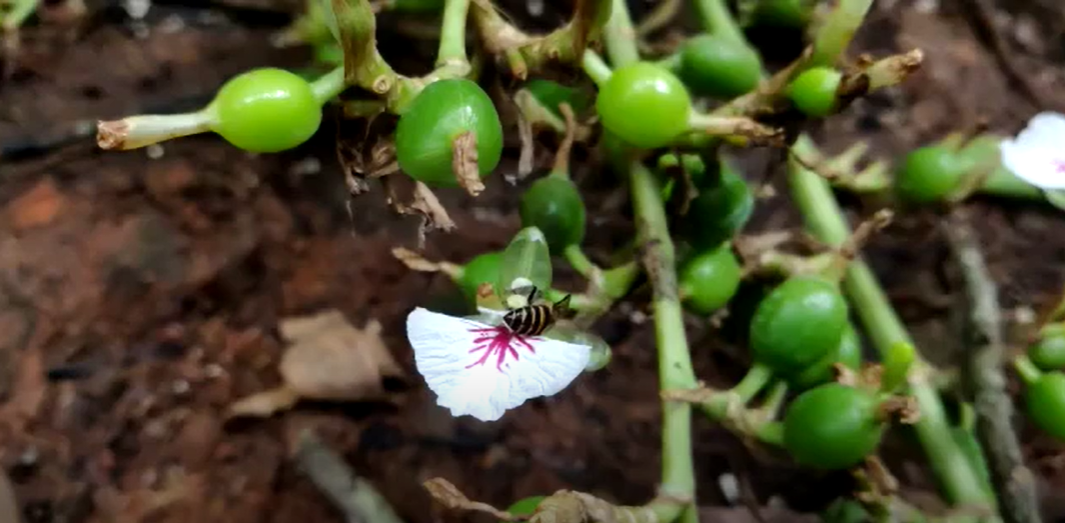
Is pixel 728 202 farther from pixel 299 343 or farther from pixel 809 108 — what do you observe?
pixel 299 343

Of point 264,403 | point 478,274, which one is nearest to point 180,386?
point 264,403

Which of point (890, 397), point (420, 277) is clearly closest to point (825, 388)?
point (890, 397)

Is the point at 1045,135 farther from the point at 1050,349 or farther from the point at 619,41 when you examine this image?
the point at 619,41

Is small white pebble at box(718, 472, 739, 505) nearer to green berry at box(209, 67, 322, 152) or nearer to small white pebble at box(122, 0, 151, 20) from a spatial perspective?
green berry at box(209, 67, 322, 152)

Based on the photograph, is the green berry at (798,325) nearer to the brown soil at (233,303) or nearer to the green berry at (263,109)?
the brown soil at (233,303)

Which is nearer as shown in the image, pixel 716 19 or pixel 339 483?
pixel 339 483

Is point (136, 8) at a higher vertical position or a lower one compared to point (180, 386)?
higher

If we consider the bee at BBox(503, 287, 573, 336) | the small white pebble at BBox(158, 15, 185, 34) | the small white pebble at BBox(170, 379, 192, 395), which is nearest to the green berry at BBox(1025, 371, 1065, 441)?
the bee at BBox(503, 287, 573, 336)
